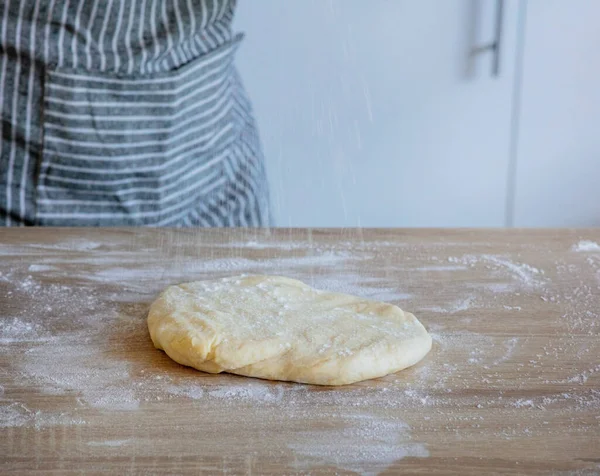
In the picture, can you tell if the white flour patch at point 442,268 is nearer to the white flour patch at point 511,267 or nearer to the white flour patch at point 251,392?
the white flour patch at point 511,267

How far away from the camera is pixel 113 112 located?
4.26 feet

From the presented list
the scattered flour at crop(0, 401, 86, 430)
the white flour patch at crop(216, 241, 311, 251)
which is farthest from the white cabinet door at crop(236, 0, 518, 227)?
the scattered flour at crop(0, 401, 86, 430)

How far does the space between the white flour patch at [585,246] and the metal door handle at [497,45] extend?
2.92ft

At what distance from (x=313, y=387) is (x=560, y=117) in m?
1.50

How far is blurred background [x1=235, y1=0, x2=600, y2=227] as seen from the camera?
1904 millimetres

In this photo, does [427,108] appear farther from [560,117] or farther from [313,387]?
[313,387]

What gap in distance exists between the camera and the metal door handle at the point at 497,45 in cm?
189

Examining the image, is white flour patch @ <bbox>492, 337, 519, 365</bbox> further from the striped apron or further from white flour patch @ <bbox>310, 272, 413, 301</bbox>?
the striped apron

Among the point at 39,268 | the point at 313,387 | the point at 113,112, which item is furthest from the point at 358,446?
the point at 113,112

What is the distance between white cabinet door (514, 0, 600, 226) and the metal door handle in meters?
0.08

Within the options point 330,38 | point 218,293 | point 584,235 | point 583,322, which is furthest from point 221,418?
point 330,38

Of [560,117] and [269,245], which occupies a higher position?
[560,117]

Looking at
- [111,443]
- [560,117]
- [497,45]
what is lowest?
[111,443]

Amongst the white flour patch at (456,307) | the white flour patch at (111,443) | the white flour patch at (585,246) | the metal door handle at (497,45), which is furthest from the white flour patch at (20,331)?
the metal door handle at (497,45)
